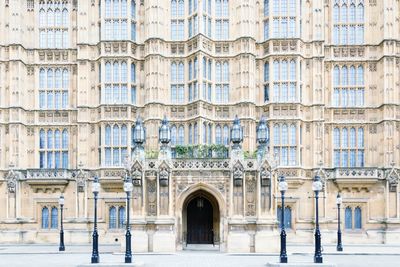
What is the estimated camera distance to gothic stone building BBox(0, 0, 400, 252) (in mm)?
42375

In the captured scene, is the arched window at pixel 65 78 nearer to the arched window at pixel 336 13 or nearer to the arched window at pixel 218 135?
the arched window at pixel 218 135

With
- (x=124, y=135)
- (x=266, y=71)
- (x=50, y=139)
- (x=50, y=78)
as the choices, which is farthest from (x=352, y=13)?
(x=50, y=139)

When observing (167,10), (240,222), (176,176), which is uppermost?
(167,10)

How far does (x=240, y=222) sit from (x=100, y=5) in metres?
20.5

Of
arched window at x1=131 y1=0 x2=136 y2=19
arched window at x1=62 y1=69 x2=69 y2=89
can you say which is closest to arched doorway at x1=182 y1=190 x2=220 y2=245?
arched window at x1=62 y1=69 x2=69 y2=89

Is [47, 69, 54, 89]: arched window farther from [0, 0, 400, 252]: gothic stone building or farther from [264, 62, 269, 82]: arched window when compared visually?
[264, 62, 269, 82]: arched window

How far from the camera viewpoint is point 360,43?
44344 mm

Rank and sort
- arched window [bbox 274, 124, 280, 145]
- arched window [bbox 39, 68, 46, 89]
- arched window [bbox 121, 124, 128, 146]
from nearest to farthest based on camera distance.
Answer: arched window [bbox 274, 124, 280, 145] < arched window [bbox 121, 124, 128, 146] < arched window [bbox 39, 68, 46, 89]

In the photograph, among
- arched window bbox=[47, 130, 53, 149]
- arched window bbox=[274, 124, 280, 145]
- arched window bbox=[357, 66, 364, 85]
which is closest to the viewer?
arched window bbox=[274, 124, 280, 145]

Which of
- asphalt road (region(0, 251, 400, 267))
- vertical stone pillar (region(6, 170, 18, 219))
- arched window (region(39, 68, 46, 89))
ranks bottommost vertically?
asphalt road (region(0, 251, 400, 267))

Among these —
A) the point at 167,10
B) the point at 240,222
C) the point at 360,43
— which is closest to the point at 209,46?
the point at 167,10

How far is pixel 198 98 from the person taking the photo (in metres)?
42.2

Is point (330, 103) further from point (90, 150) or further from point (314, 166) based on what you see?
A: point (90, 150)

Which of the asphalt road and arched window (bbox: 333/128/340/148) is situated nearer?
the asphalt road
